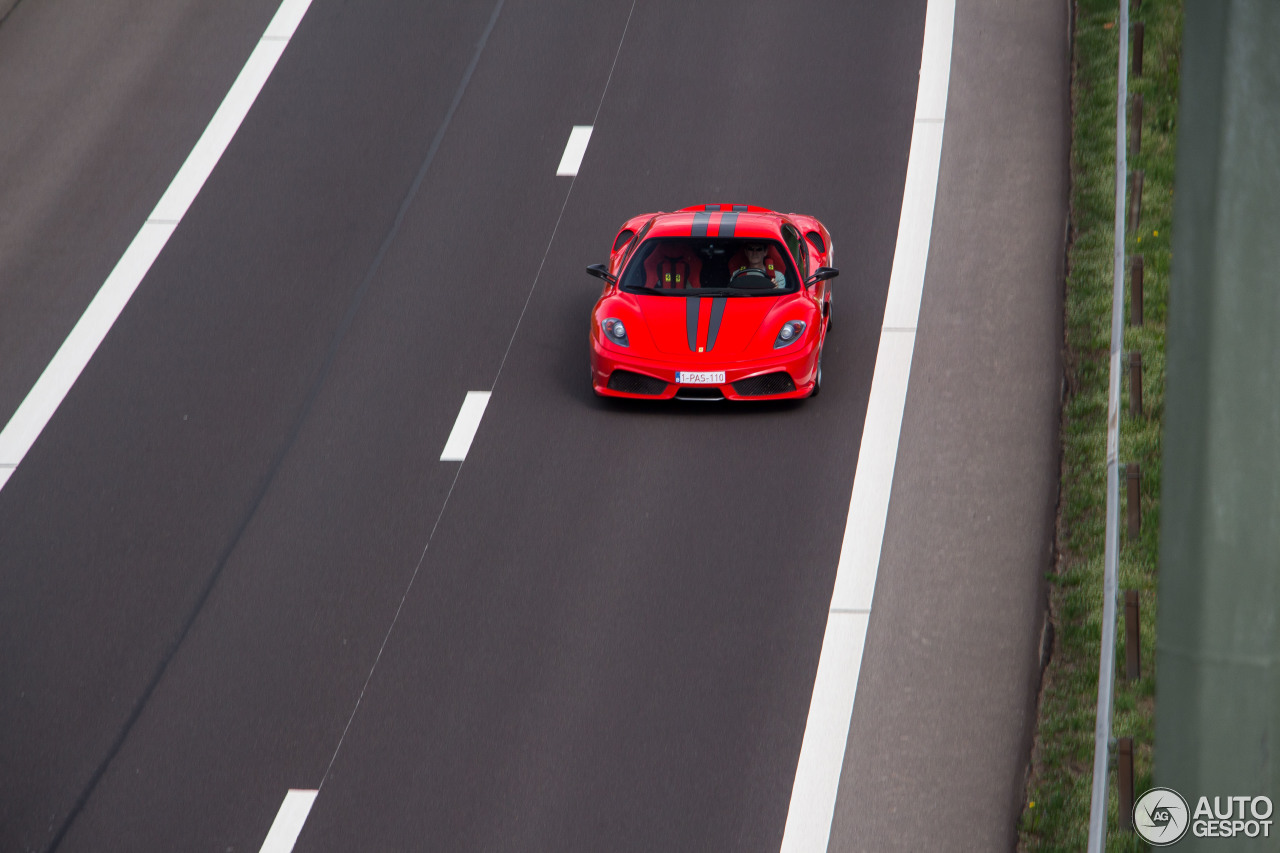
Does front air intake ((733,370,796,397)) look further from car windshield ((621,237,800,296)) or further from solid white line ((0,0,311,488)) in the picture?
solid white line ((0,0,311,488))

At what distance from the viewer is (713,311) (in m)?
14.1

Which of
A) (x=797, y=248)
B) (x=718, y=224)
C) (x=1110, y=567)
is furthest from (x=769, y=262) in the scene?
(x=1110, y=567)

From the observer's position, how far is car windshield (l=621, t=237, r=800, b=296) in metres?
14.6

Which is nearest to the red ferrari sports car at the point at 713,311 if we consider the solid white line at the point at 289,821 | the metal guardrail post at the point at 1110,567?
the metal guardrail post at the point at 1110,567

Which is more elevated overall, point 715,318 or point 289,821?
point 715,318

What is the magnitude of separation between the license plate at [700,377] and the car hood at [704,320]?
0.18 metres

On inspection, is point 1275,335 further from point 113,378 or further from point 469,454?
point 113,378

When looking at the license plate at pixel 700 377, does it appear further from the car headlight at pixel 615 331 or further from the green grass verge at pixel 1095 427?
the green grass verge at pixel 1095 427

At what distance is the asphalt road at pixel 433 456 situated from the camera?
1044 cm

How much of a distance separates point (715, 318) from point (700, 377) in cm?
63

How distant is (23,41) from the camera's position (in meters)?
21.2

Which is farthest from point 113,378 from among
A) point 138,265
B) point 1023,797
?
point 1023,797

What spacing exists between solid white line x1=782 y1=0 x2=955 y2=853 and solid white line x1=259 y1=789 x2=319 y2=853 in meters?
3.10

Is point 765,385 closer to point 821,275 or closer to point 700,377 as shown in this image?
point 700,377
